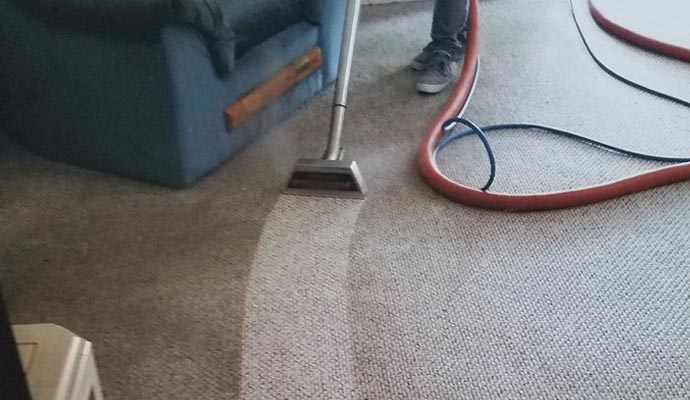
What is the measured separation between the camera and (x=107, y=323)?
1.44 meters

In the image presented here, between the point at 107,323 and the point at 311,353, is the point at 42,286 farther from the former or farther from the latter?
the point at 311,353

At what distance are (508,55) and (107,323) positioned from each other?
1511mm

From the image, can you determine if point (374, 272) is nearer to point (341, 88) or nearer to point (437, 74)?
point (341, 88)

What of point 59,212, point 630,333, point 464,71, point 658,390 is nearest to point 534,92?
point 464,71

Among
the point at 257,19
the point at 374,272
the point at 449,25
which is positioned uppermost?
the point at 257,19

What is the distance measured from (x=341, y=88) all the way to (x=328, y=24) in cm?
34

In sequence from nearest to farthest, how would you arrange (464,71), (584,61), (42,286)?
(42,286)
(464,71)
(584,61)

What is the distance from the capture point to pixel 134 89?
1.71 m

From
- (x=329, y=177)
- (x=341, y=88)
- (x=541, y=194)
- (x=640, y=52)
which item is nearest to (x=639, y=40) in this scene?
(x=640, y=52)

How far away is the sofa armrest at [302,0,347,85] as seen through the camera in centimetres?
206

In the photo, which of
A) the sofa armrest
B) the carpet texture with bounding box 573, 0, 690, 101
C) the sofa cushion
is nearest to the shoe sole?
the sofa armrest

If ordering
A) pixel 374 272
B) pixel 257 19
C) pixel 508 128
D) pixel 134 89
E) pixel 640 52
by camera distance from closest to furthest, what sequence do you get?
pixel 374 272
pixel 134 89
pixel 257 19
pixel 508 128
pixel 640 52

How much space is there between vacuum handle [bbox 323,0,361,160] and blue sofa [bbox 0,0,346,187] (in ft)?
0.49

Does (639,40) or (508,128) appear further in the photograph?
(639,40)
